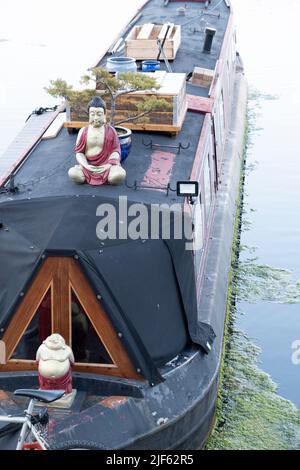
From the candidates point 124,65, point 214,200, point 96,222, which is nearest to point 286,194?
point 214,200

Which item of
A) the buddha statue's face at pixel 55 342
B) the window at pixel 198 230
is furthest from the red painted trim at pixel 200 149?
the buddha statue's face at pixel 55 342

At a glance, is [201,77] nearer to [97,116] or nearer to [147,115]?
[147,115]

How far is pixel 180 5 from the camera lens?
732 inches

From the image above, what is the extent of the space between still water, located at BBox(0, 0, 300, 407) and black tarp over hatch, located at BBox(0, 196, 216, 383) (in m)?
3.02

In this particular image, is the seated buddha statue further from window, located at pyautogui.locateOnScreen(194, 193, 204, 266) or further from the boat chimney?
the boat chimney

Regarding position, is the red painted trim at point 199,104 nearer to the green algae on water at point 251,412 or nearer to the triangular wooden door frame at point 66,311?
the green algae on water at point 251,412

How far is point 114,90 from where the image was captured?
31.7 ft

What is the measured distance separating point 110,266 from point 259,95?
59.1 ft

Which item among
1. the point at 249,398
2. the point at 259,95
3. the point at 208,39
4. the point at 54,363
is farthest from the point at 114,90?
the point at 259,95

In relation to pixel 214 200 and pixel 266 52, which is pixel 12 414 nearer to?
pixel 214 200

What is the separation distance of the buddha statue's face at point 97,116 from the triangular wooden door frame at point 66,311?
1.71 meters

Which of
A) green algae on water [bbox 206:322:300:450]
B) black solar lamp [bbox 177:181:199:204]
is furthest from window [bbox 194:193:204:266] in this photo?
green algae on water [bbox 206:322:300:450]

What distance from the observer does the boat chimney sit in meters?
14.2
